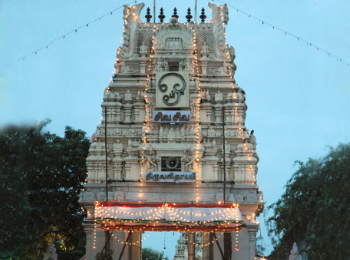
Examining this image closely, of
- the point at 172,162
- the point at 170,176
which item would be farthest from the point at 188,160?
the point at 170,176

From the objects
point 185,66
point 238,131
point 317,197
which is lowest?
A: point 317,197

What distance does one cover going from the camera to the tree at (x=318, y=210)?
45.1 m

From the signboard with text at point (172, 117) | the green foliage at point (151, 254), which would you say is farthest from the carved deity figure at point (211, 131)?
the green foliage at point (151, 254)

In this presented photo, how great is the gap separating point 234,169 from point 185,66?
7.41m

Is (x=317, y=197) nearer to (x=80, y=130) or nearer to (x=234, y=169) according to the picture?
(x=234, y=169)

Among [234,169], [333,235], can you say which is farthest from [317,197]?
[234,169]

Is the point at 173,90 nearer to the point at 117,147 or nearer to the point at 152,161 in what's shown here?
the point at 152,161

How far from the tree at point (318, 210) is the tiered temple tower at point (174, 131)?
5.54m

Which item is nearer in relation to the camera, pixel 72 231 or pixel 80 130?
pixel 72 231

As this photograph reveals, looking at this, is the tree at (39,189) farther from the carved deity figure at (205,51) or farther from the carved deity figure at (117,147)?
the carved deity figure at (205,51)

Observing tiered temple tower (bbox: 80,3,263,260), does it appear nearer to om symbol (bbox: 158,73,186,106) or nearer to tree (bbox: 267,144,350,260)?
om symbol (bbox: 158,73,186,106)

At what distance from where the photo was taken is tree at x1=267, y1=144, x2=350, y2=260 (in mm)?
45125

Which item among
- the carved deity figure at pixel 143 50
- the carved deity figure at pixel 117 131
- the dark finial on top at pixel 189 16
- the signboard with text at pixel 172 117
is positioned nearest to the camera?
the signboard with text at pixel 172 117

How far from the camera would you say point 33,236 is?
161ft
